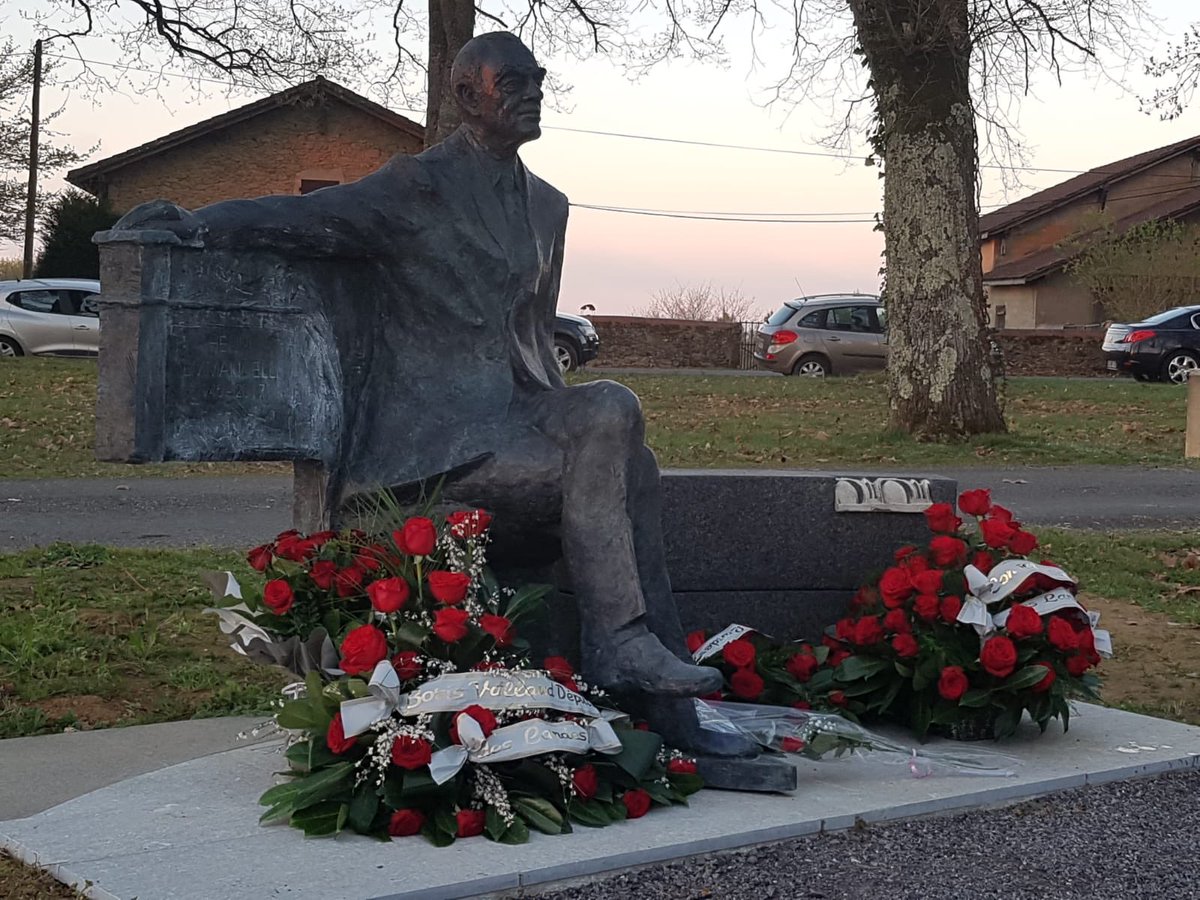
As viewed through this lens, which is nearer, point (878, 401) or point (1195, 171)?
point (878, 401)

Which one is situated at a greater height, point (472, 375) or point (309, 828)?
point (472, 375)

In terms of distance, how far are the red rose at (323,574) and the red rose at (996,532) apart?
2.04 metres

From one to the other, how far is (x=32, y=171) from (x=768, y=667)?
3360 cm

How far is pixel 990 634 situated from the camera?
4672mm

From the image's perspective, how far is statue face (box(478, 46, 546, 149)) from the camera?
13.9 feet

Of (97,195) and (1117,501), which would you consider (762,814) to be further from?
(97,195)

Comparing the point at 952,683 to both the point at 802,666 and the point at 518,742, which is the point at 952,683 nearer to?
the point at 802,666

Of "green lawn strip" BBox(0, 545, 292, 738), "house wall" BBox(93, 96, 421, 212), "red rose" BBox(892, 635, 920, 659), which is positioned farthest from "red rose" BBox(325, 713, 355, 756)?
"house wall" BBox(93, 96, 421, 212)

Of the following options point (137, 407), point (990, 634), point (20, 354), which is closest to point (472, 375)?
point (137, 407)

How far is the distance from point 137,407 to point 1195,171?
1910 inches

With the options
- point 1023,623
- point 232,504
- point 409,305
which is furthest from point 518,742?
point 232,504

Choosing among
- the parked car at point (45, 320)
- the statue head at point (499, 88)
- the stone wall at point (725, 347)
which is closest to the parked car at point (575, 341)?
the parked car at point (45, 320)

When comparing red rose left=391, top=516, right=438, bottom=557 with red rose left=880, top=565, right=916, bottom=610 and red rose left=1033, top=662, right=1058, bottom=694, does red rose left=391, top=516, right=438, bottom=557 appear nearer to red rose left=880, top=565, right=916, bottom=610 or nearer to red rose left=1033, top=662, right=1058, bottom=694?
red rose left=880, top=565, right=916, bottom=610

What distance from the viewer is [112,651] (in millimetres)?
5930
